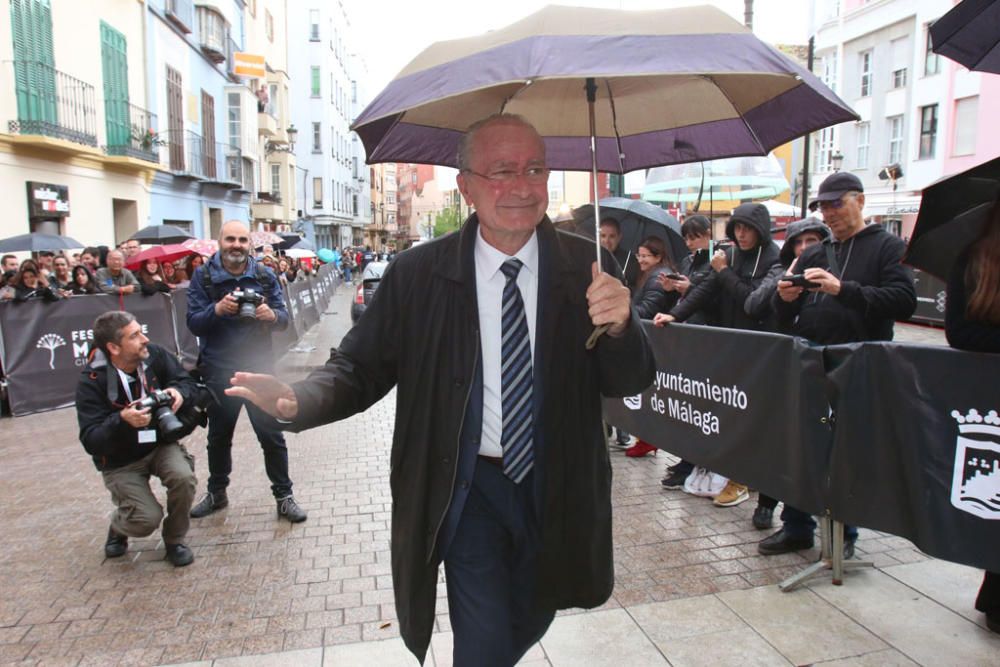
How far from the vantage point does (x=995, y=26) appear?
297 centimetres

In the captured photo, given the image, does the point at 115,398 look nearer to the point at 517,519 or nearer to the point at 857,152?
the point at 517,519

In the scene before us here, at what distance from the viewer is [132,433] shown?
434cm

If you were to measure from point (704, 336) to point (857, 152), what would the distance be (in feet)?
125

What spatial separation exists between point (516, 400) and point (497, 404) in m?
0.07

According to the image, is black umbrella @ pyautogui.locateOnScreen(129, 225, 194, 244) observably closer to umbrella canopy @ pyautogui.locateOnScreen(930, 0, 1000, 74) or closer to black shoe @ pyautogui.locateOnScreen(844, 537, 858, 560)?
black shoe @ pyautogui.locateOnScreen(844, 537, 858, 560)

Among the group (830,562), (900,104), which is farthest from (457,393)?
(900,104)

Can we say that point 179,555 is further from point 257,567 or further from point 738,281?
point 738,281

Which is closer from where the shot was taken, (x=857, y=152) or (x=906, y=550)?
(x=906, y=550)

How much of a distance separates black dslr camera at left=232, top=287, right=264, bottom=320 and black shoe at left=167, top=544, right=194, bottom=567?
4.83ft

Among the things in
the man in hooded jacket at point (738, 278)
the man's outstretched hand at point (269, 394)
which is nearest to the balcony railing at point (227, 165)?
the man in hooded jacket at point (738, 278)

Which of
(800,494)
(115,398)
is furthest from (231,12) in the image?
(800,494)

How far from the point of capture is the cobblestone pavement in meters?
3.58

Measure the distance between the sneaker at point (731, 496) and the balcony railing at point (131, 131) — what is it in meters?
16.5

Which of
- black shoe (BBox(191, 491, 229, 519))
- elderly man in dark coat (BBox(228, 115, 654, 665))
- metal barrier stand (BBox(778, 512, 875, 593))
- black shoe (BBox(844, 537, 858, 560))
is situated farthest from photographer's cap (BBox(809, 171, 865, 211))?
black shoe (BBox(191, 491, 229, 519))
